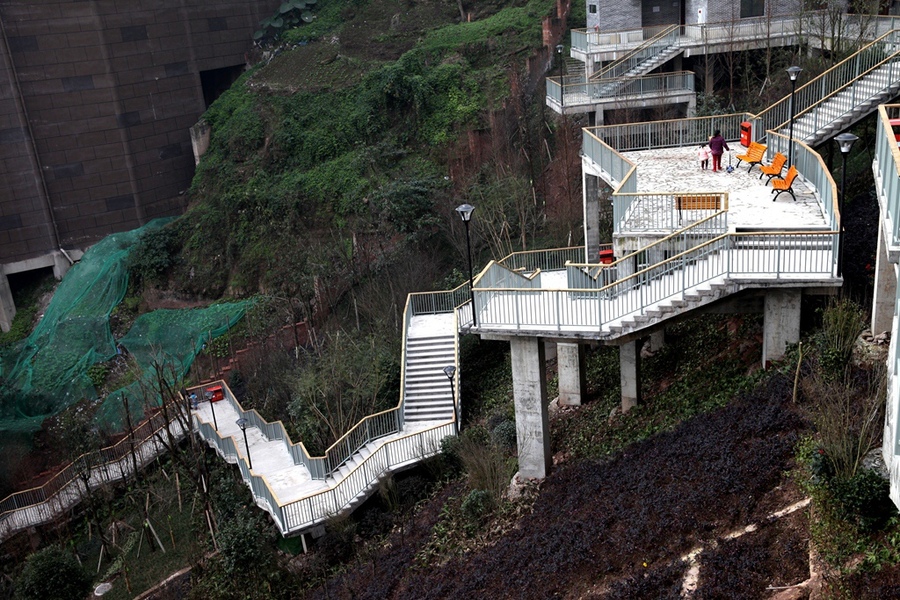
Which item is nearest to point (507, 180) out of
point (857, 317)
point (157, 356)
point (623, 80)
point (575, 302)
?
point (623, 80)

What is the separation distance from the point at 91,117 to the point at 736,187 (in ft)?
104

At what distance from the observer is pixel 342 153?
127 feet

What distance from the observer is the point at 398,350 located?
81.5 feet

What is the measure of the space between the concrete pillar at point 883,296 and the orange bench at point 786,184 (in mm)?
3248

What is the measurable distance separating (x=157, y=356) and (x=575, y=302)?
18.8 metres

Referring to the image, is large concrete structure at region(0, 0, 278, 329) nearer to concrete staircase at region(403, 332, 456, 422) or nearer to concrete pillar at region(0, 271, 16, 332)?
concrete pillar at region(0, 271, 16, 332)

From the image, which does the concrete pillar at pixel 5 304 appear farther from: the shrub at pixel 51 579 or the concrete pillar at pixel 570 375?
the concrete pillar at pixel 570 375

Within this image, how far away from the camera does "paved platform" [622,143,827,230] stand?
55.9 feet

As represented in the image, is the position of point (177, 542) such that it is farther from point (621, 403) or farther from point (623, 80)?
point (623, 80)

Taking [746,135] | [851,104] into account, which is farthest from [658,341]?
[851,104]

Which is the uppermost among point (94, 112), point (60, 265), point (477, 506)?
point (94, 112)

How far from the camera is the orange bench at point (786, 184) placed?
58.2ft

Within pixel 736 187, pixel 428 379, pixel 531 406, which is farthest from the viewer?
pixel 428 379

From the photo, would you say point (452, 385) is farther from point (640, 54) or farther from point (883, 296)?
point (640, 54)
